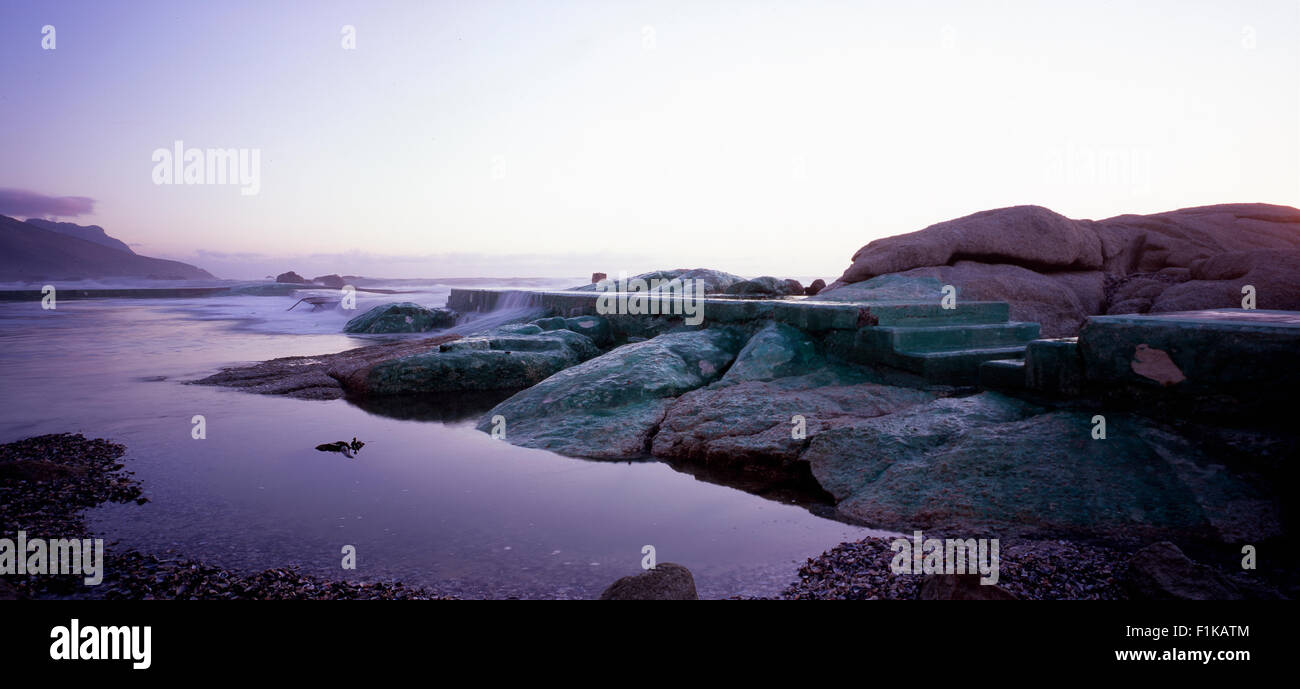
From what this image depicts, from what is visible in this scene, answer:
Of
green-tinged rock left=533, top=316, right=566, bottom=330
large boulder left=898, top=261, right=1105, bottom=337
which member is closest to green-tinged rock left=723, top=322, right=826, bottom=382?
green-tinged rock left=533, top=316, right=566, bottom=330

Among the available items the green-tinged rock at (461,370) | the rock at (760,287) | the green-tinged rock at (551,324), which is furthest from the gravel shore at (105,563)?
the rock at (760,287)

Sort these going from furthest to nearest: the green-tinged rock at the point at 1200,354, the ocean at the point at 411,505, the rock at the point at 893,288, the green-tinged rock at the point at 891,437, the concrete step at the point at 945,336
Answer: the rock at the point at 893,288
the concrete step at the point at 945,336
the green-tinged rock at the point at 891,437
the green-tinged rock at the point at 1200,354
the ocean at the point at 411,505

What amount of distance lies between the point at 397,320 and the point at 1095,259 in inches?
549

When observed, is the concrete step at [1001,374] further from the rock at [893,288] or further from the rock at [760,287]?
the rock at [760,287]

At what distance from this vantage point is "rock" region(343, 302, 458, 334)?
1439 centimetres

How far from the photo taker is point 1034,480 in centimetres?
322

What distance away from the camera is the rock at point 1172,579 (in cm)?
209

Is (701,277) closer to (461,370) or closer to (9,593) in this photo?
(461,370)

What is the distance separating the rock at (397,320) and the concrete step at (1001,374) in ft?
40.7

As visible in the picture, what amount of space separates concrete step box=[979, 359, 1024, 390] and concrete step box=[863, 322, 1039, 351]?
0.65 metres

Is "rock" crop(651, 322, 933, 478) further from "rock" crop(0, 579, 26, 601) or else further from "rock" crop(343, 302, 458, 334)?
"rock" crop(343, 302, 458, 334)

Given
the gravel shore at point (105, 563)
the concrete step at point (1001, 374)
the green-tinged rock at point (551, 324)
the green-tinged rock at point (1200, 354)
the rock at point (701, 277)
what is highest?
the rock at point (701, 277)

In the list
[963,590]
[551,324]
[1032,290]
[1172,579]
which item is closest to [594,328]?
[551,324]
